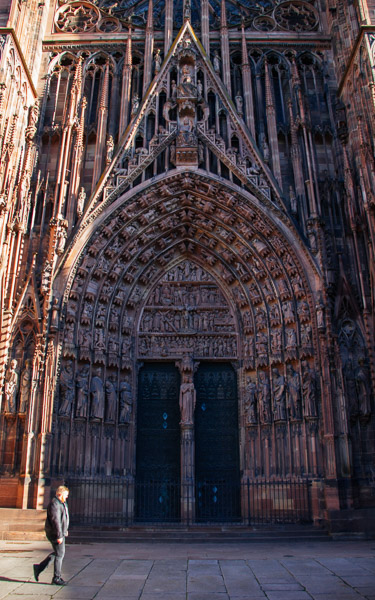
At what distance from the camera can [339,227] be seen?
48.2 feet

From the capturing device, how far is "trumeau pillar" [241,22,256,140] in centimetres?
1615

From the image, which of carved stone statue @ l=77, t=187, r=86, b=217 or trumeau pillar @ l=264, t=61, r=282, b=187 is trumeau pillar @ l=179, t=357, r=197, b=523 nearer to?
carved stone statue @ l=77, t=187, r=86, b=217

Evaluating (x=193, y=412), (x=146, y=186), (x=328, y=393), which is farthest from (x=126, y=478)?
(x=146, y=186)

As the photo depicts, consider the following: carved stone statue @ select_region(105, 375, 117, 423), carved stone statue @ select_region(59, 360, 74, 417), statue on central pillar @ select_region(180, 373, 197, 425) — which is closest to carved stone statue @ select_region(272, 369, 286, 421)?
statue on central pillar @ select_region(180, 373, 197, 425)

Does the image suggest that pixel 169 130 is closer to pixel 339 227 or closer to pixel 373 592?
pixel 339 227

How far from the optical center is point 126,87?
16.7 metres

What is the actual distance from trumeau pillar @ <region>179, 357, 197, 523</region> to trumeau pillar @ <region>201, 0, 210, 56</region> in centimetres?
1078

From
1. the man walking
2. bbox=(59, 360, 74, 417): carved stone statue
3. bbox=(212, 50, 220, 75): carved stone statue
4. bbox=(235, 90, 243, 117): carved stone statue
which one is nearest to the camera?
the man walking

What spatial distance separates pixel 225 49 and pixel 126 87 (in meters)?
3.69

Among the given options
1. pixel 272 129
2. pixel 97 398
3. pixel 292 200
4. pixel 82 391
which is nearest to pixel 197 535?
pixel 97 398

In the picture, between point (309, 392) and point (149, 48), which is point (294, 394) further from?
point (149, 48)

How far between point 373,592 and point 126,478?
8905 mm

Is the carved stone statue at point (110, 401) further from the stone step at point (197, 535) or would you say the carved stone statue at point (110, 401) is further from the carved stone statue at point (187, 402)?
the stone step at point (197, 535)

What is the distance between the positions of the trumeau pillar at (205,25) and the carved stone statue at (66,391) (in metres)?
11.6
